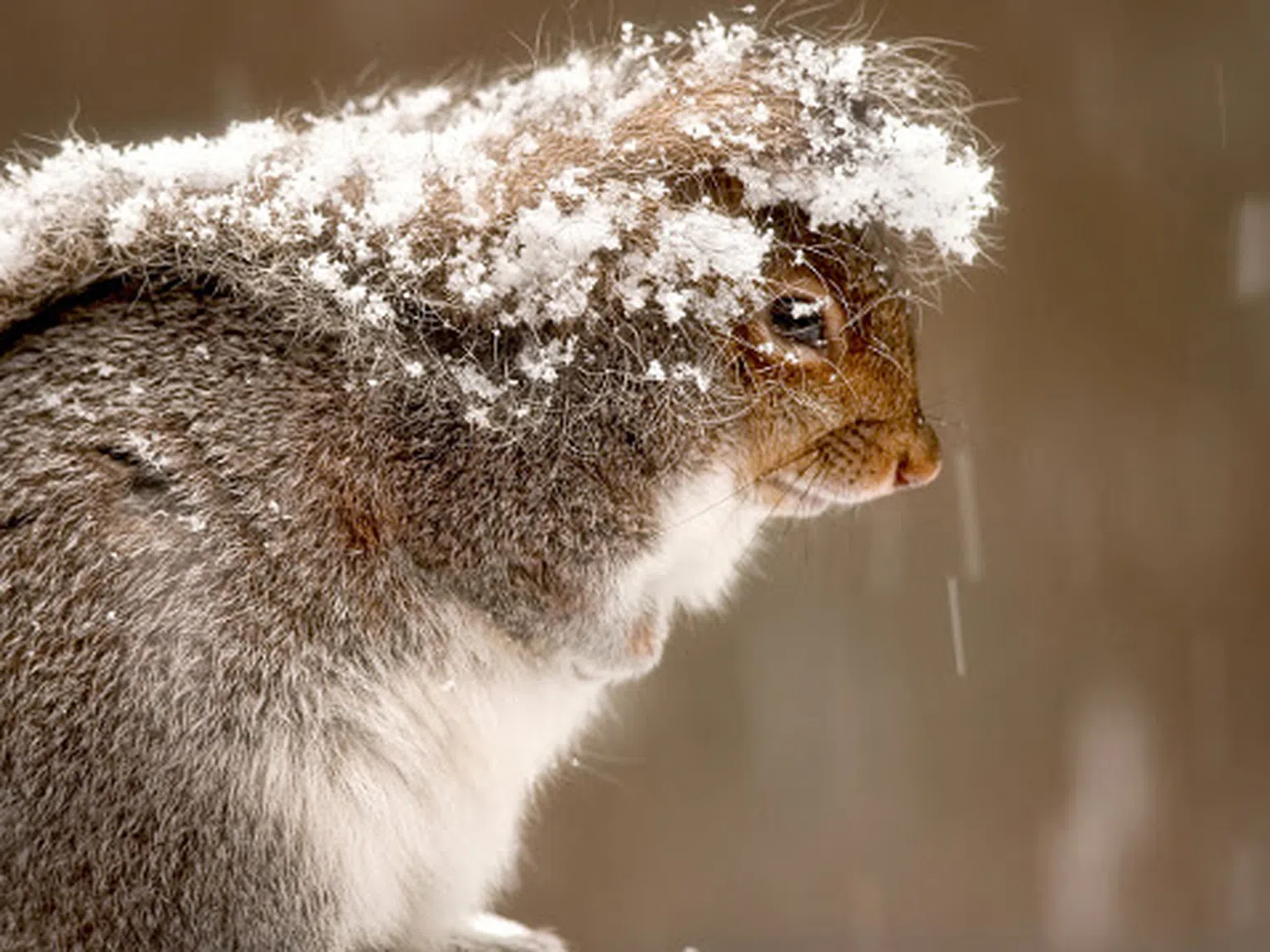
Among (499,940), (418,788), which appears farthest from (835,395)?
(499,940)

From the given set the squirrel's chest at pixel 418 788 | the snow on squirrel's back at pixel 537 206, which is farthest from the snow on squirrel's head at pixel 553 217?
the squirrel's chest at pixel 418 788

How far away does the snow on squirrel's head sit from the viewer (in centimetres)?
160

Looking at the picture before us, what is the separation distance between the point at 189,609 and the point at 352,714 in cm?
18

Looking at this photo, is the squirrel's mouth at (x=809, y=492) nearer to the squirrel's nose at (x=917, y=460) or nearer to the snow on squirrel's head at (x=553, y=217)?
the squirrel's nose at (x=917, y=460)

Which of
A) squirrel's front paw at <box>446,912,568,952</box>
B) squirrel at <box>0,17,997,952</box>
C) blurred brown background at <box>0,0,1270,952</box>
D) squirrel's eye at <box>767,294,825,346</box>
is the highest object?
blurred brown background at <box>0,0,1270,952</box>

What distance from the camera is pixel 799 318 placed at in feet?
5.54

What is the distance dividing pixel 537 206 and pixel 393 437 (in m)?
0.25

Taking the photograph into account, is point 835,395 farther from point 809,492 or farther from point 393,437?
point 393,437

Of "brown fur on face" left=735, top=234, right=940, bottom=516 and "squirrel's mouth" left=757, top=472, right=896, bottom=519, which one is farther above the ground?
"brown fur on face" left=735, top=234, right=940, bottom=516

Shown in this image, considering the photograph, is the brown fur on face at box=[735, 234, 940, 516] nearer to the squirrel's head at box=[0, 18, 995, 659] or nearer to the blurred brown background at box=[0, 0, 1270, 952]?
the squirrel's head at box=[0, 18, 995, 659]

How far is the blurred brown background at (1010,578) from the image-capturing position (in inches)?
134

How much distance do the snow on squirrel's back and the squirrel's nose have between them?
7.9 inches

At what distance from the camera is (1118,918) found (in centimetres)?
368

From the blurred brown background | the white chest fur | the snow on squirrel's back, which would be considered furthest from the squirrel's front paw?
the blurred brown background
